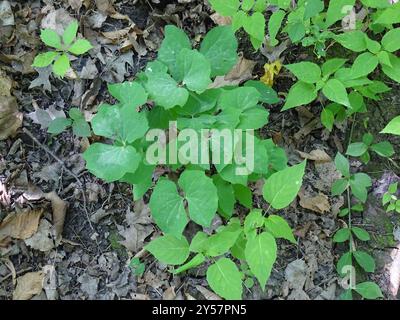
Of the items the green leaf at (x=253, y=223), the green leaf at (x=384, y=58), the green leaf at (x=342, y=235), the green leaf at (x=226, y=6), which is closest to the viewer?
the green leaf at (x=253, y=223)

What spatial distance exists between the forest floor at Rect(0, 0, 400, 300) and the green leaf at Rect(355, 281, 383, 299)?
0.12m

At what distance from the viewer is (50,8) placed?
2.61 m

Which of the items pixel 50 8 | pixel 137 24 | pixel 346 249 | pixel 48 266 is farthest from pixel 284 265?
pixel 50 8

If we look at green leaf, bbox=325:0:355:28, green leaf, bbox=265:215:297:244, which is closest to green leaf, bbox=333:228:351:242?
green leaf, bbox=265:215:297:244

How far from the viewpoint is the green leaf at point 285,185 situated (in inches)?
66.9

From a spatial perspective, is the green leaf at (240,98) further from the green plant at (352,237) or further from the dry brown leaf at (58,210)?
the dry brown leaf at (58,210)

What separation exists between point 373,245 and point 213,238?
42.5 inches

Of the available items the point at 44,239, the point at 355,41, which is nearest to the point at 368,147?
the point at 355,41

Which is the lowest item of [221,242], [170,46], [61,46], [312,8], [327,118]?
[221,242]

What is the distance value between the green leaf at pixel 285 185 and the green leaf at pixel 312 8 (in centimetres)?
83

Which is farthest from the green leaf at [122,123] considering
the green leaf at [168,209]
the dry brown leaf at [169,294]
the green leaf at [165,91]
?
the dry brown leaf at [169,294]

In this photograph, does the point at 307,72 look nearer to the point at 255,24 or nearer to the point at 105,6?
the point at 255,24

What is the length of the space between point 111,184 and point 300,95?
113 centimetres

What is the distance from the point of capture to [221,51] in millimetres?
1998
